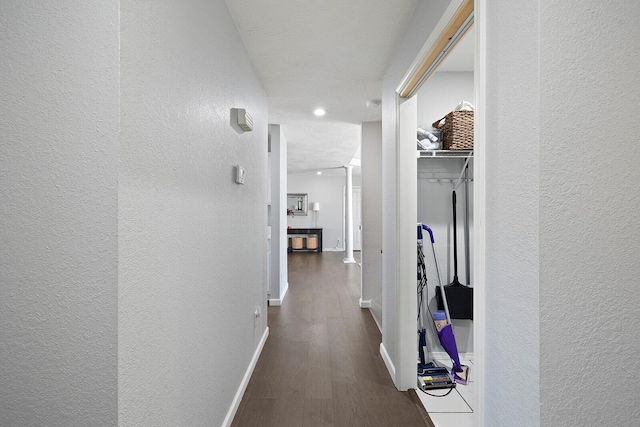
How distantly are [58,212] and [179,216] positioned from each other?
406 millimetres

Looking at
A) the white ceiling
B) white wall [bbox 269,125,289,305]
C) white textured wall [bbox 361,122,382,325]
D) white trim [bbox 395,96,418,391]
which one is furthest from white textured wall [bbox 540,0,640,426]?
white wall [bbox 269,125,289,305]

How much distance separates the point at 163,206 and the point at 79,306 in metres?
0.37

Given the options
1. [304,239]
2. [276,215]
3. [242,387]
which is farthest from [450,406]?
[304,239]

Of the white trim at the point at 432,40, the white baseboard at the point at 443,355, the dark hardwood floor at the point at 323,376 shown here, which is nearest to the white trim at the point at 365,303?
the dark hardwood floor at the point at 323,376

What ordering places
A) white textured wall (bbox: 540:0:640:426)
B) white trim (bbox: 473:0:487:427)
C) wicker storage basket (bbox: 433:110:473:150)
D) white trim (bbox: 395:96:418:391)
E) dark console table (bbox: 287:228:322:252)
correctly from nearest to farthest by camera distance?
white textured wall (bbox: 540:0:640:426) → white trim (bbox: 473:0:487:427) → white trim (bbox: 395:96:418:391) → wicker storage basket (bbox: 433:110:473:150) → dark console table (bbox: 287:228:322:252)

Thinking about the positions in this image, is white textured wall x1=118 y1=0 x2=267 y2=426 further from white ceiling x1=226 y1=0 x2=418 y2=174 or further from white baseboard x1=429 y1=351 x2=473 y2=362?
white baseboard x1=429 y1=351 x2=473 y2=362

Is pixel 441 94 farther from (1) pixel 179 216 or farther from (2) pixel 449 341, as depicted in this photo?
(1) pixel 179 216

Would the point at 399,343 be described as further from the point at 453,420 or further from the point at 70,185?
the point at 70,185

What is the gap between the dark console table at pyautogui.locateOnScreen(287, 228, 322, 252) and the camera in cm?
1001

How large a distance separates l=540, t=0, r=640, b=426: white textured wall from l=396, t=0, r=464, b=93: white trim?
57cm

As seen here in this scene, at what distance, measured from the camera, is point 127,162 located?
869 mm

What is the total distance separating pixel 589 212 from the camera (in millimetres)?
830

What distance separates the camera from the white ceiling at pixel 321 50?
6.20ft

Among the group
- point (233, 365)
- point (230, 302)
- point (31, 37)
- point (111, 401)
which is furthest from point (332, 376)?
point (31, 37)
